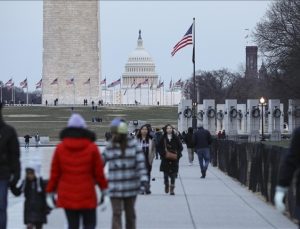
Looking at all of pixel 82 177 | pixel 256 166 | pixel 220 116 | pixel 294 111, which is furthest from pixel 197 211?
pixel 220 116

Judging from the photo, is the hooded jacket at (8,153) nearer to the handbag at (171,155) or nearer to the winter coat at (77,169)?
the winter coat at (77,169)

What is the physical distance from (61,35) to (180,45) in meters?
75.6

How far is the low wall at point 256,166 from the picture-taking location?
Answer: 17016 millimetres

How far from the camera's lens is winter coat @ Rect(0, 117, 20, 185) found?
11359 mm

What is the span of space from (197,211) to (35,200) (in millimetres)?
5880

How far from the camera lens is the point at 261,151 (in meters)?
19.8

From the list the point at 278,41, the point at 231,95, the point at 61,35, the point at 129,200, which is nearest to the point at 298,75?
the point at 278,41

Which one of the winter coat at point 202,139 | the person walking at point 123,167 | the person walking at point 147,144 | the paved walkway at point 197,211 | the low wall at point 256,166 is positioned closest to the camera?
the person walking at point 123,167

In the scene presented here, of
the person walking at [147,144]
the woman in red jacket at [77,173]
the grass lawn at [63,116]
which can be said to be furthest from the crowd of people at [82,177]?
the grass lawn at [63,116]

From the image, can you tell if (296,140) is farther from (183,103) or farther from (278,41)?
(183,103)

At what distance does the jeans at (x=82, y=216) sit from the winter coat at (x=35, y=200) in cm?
170

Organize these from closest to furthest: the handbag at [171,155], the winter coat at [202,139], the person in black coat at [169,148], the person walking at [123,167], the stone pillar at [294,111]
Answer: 1. the person walking at [123,167]
2. the handbag at [171,155]
3. the person in black coat at [169,148]
4. the winter coat at [202,139]
5. the stone pillar at [294,111]

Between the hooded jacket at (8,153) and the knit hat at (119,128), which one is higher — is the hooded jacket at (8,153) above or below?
below

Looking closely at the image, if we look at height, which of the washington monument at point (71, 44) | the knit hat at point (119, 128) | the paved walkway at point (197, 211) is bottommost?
the paved walkway at point (197, 211)
